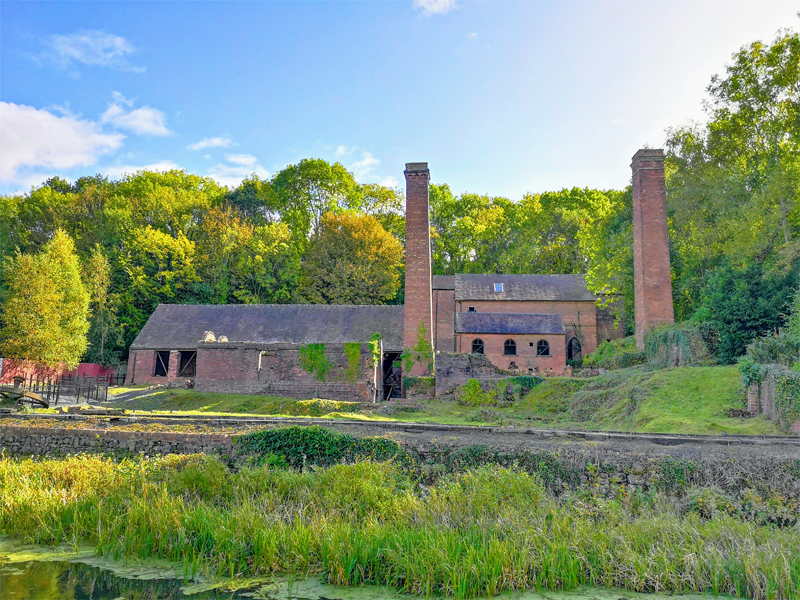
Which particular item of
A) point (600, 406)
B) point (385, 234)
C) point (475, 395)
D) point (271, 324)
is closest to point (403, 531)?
point (600, 406)

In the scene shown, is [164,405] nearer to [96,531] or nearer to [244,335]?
[244,335]

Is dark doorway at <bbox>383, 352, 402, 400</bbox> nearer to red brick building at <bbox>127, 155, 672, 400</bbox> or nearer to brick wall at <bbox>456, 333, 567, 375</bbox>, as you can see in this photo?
red brick building at <bbox>127, 155, 672, 400</bbox>

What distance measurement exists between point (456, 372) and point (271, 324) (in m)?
12.5

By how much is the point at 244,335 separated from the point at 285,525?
26.4 m

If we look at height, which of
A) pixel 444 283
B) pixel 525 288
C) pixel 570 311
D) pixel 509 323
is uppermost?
pixel 444 283

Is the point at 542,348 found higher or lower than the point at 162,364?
higher

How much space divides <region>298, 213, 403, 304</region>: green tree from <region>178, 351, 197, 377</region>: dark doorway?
40.1 feet

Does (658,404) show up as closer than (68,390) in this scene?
Yes

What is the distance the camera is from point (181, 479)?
961 cm

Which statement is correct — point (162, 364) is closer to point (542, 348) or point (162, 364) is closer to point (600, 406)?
point (542, 348)

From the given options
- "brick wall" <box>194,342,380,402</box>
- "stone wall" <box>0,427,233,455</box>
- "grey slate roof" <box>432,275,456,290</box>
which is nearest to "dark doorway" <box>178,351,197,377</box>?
"brick wall" <box>194,342,380,402</box>

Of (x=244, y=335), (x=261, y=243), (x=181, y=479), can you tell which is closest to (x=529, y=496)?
(x=181, y=479)

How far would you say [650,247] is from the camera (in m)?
28.3

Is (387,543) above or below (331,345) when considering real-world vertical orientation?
below
